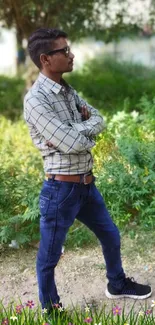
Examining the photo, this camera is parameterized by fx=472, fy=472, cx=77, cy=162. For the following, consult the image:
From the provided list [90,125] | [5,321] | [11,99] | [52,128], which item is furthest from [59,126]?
[11,99]

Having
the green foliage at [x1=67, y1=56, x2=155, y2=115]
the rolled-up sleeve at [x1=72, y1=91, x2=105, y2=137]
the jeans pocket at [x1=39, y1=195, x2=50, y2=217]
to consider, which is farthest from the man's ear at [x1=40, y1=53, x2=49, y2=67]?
the green foliage at [x1=67, y1=56, x2=155, y2=115]

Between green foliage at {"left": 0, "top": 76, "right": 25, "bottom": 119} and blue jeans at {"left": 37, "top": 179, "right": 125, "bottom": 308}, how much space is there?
587 cm

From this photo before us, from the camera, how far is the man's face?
2.49 metres

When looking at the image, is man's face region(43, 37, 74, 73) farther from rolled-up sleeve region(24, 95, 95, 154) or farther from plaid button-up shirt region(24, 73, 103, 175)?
rolled-up sleeve region(24, 95, 95, 154)

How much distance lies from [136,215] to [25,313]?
1.97 m

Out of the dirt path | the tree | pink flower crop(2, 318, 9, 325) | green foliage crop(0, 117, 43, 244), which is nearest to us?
pink flower crop(2, 318, 9, 325)

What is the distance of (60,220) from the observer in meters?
2.59

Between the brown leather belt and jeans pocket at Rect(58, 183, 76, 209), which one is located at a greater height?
the brown leather belt

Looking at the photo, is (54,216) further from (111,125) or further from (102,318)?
(111,125)

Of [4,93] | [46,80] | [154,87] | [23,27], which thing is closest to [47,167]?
[46,80]

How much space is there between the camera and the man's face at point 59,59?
249 centimetres

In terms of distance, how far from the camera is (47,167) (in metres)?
2.59

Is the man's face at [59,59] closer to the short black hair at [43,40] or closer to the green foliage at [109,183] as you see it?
the short black hair at [43,40]

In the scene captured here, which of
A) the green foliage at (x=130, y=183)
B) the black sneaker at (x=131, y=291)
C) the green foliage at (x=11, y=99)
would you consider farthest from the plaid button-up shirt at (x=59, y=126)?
the green foliage at (x=11, y=99)
